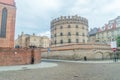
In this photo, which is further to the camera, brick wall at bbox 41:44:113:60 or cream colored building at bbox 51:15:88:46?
cream colored building at bbox 51:15:88:46

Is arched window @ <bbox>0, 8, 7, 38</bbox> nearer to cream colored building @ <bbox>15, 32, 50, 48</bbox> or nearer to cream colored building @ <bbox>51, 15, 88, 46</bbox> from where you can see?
cream colored building @ <bbox>51, 15, 88, 46</bbox>

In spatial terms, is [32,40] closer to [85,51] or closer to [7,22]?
[85,51]

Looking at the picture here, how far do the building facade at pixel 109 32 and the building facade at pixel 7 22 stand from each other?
151 feet

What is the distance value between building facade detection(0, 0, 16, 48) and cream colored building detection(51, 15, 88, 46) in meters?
33.3

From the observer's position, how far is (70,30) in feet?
192

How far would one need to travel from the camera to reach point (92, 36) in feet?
253

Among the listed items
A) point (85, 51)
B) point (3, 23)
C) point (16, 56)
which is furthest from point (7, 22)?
point (85, 51)

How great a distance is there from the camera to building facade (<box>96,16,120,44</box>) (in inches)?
2544

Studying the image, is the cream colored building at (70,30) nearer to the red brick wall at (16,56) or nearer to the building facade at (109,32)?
the building facade at (109,32)

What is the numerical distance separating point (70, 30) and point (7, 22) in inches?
1362

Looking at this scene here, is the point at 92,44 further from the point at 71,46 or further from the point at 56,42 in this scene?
the point at 56,42

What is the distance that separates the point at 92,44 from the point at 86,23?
74.2 feet

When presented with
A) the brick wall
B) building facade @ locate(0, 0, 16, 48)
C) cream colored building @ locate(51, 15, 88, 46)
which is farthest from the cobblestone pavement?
cream colored building @ locate(51, 15, 88, 46)

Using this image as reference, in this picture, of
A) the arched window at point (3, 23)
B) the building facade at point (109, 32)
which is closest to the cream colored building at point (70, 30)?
the building facade at point (109, 32)
